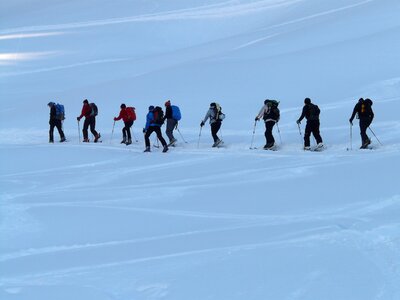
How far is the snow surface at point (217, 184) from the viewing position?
23.7 ft

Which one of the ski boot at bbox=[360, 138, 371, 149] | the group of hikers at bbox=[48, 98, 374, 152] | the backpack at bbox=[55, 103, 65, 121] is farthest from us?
→ the backpack at bbox=[55, 103, 65, 121]

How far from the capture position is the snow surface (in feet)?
23.7

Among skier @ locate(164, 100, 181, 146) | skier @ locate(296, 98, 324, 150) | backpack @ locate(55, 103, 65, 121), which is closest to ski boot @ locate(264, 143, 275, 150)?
skier @ locate(296, 98, 324, 150)

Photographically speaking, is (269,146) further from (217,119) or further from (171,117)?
(171,117)

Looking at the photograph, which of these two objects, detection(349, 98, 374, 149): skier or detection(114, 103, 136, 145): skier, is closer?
detection(349, 98, 374, 149): skier

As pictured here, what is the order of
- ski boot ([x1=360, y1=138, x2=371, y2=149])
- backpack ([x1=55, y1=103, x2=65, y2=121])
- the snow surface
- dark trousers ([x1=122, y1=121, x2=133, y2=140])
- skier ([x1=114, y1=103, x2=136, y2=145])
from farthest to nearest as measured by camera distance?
1. backpack ([x1=55, y1=103, x2=65, y2=121])
2. dark trousers ([x1=122, y1=121, x2=133, y2=140])
3. skier ([x1=114, y1=103, x2=136, y2=145])
4. ski boot ([x1=360, y1=138, x2=371, y2=149])
5. the snow surface

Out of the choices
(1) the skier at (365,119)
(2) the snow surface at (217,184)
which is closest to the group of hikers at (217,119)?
(1) the skier at (365,119)

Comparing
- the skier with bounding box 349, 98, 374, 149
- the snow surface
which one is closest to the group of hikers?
the skier with bounding box 349, 98, 374, 149

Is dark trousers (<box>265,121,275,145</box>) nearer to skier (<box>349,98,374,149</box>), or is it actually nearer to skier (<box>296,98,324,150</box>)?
skier (<box>296,98,324,150</box>)

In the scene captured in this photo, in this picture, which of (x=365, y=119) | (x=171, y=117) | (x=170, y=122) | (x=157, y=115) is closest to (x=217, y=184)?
(x=365, y=119)

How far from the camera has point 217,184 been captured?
38.0 ft

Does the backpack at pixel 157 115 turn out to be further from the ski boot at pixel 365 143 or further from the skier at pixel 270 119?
the ski boot at pixel 365 143

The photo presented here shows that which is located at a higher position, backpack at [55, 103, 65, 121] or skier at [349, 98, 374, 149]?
backpack at [55, 103, 65, 121]

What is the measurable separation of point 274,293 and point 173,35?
3539 centimetres
